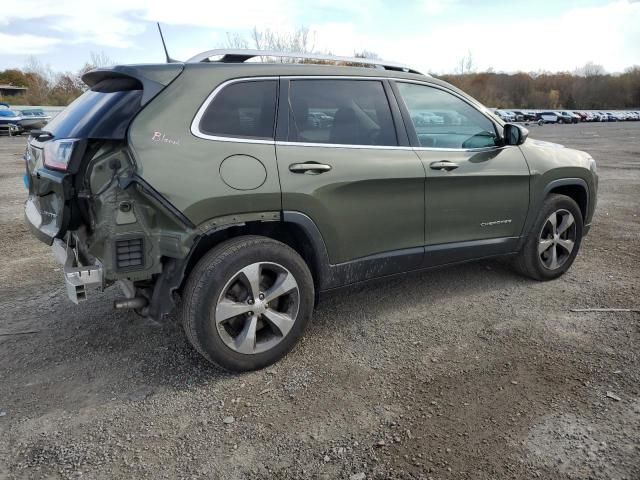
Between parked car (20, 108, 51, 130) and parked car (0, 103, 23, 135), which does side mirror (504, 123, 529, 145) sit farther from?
parked car (0, 103, 23, 135)

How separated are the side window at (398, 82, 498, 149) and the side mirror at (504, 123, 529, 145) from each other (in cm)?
9

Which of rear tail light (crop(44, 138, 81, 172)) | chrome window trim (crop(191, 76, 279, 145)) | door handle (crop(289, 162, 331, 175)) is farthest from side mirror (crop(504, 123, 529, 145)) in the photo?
rear tail light (crop(44, 138, 81, 172))

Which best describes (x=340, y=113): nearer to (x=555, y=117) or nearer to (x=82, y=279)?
(x=82, y=279)

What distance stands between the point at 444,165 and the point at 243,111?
1.56m

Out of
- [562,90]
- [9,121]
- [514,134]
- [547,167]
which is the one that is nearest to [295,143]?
[514,134]

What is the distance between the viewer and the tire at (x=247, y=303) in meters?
2.93

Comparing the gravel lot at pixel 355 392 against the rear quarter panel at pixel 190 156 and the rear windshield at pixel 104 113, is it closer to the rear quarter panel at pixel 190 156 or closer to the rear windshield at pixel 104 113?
the rear quarter panel at pixel 190 156

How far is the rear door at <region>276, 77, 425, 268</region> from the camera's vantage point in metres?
3.18

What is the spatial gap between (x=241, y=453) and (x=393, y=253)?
177cm

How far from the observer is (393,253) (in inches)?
144

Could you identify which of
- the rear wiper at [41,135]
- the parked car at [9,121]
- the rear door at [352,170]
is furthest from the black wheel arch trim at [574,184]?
the parked car at [9,121]

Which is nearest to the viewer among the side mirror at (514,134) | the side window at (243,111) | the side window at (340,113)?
the side window at (243,111)

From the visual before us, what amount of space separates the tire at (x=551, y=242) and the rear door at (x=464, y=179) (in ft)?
0.79

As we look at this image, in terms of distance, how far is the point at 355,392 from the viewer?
295cm
